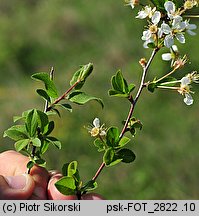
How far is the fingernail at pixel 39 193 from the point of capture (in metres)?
1.47

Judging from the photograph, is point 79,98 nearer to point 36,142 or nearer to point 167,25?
point 36,142

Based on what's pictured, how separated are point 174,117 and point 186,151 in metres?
0.48

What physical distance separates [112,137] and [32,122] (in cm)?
19

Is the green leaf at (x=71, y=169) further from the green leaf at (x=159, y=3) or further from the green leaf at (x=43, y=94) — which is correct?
the green leaf at (x=159, y=3)

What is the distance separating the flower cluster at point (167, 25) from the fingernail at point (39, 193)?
524 millimetres

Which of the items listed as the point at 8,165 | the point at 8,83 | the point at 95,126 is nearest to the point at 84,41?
the point at 8,83

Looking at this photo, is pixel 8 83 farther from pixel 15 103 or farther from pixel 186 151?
pixel 186 151

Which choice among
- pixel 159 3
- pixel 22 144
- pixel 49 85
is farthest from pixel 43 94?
pixel 159 3

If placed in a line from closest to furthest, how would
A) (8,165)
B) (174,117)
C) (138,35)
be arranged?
(8,165)
(174,117)
(138,35)

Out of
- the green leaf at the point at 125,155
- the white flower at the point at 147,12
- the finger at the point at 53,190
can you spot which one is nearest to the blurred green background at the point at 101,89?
the finger at the point at 53,190

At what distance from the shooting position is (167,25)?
1185mm

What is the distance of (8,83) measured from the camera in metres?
4.42

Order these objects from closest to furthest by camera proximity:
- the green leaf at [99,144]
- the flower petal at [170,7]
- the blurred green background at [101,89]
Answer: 1. the flower petal at [170,7]
2. the green leaf at [99,144]
3. the blurred green background at [101,89]

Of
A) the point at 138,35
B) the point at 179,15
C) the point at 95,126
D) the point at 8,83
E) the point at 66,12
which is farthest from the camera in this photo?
the point at 66,12
